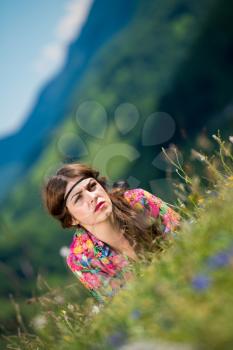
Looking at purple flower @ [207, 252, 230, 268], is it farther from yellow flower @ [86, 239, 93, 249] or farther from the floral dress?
yellow flower @ [86, 239, 93, 249]

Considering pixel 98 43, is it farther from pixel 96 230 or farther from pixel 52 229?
pixel 96 230

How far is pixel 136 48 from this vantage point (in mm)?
41688

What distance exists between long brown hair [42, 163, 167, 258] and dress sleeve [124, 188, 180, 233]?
0.07 meters

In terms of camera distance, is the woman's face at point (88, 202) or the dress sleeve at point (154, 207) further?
the dress sleeve at point (154, 207)

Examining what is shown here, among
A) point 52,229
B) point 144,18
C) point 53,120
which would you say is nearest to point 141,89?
point 144,18

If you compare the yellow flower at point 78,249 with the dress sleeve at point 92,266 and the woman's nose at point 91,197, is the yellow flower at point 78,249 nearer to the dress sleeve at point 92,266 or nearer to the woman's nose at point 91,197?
the dress sleeve at point 92,266

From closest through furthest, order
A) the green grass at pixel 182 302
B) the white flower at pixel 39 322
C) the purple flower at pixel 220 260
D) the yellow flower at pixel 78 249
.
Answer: the green grass at pixel 182 302, the purple flower at pixel 220 260, the white flower at pixel 39 322, the yellow flower at pixel 78 249

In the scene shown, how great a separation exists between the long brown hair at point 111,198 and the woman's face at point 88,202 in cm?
7

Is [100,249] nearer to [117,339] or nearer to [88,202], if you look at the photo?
[88,202]

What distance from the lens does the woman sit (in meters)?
4.28

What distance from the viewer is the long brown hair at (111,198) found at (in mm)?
4383

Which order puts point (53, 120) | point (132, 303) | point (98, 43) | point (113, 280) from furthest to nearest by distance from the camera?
point (53, 120) → point (98, 43) → point (113, 280) → point (132, 303)

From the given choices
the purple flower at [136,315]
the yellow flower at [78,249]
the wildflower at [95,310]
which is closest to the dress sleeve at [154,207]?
the yellow flower at [78,249]

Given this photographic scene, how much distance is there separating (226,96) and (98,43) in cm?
2088
